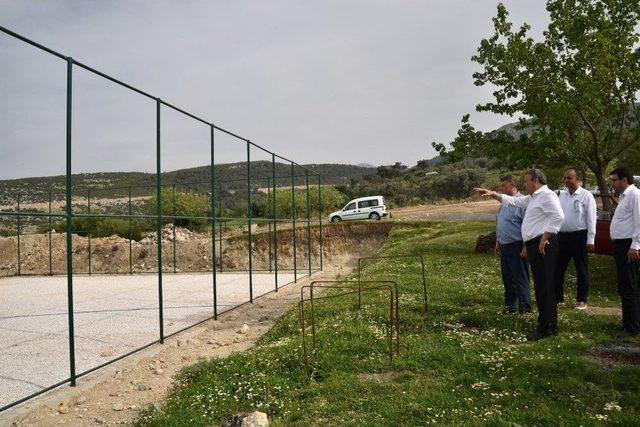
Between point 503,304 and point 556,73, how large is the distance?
454 inches

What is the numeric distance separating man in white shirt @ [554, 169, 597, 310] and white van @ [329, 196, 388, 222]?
27.7m

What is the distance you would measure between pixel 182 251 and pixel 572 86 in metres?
19.8

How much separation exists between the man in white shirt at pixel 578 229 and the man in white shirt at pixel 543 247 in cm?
175

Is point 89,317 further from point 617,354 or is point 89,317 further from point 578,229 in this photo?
point 617,354

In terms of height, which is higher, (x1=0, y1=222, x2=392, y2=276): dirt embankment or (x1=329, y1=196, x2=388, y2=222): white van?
(x1=329, y1=196, x2=388, y2=222): white van

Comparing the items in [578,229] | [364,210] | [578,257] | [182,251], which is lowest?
[182,251]

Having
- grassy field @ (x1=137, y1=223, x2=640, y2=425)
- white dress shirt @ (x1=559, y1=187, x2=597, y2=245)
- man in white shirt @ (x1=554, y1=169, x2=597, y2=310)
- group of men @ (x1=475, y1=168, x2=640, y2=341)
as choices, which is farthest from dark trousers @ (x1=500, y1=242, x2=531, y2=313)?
white dress shirt @ (x1=559, y1=187, x2=597, y2=245)

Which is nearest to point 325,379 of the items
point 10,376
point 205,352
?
point 205,352

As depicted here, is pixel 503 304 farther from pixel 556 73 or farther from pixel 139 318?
pixel 556 73

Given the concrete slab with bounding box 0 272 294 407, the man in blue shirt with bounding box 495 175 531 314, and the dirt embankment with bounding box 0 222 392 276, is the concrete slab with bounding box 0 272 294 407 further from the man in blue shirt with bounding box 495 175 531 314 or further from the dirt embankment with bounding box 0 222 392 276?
the dirt embankment with bounding box 0 222 392 276

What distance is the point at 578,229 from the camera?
8258 mm

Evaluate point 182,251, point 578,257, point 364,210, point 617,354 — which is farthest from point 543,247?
point 364,210

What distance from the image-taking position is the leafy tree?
15.8m

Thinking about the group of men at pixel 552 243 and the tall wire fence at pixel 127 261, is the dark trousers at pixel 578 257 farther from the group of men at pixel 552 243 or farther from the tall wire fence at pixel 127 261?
the tall wire fence at pixel 127 261
